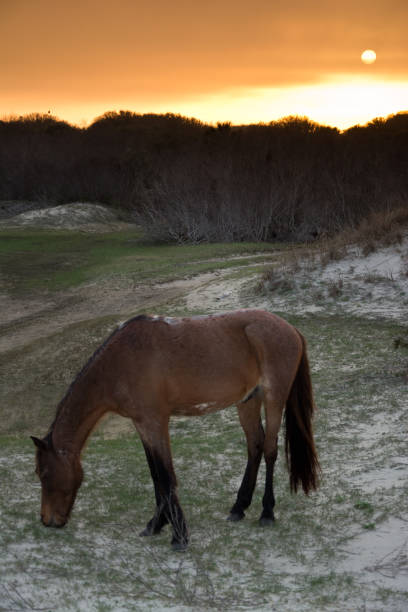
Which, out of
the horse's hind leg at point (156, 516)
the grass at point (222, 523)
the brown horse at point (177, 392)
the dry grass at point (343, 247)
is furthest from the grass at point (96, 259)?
the horse's hind leg at point (156, 516)

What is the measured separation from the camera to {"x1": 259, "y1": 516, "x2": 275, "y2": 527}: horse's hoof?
210 inches

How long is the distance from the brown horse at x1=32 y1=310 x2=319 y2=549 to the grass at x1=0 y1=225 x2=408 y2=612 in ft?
0.87

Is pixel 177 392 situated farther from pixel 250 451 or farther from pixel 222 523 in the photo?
pixel 222 523

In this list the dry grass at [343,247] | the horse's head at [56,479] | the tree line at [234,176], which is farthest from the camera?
the tree line at [234,176]

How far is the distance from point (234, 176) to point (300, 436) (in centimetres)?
2810

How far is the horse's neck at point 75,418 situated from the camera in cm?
495

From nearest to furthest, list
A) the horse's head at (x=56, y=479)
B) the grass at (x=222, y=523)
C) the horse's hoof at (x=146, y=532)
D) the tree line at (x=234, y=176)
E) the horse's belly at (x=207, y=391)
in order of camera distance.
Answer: the grass at (x=222, y=523), the horse's head at (x=56, y=479), the horse's belly at (x=207, y=391), the horse's hoof at (x=146, y=532), the tree line at (x=234, y=176)

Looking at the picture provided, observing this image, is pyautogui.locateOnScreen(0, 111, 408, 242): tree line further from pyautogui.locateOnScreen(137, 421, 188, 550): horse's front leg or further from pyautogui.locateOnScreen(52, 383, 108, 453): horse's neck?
pyautogui.locateOnScreen(52, 383, 108, 453): horse's neck

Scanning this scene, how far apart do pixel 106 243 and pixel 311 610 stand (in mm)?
28140

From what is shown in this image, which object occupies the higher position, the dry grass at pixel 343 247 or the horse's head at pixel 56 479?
the dry grass at pixel 343 247

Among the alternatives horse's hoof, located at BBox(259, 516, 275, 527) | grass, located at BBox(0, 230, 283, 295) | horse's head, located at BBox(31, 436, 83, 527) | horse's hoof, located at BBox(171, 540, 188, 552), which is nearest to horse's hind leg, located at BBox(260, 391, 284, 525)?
horse's hoof, located at BBox(259, 516, 275, 527)

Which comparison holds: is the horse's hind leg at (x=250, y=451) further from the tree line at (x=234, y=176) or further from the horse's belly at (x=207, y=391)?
the tree line at (x=234, y=176)

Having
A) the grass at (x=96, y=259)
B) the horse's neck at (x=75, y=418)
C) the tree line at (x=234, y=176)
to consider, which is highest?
the tree line at (x=234, y=176)

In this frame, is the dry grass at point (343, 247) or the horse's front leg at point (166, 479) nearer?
the horse's front leg at point (166, 479)
